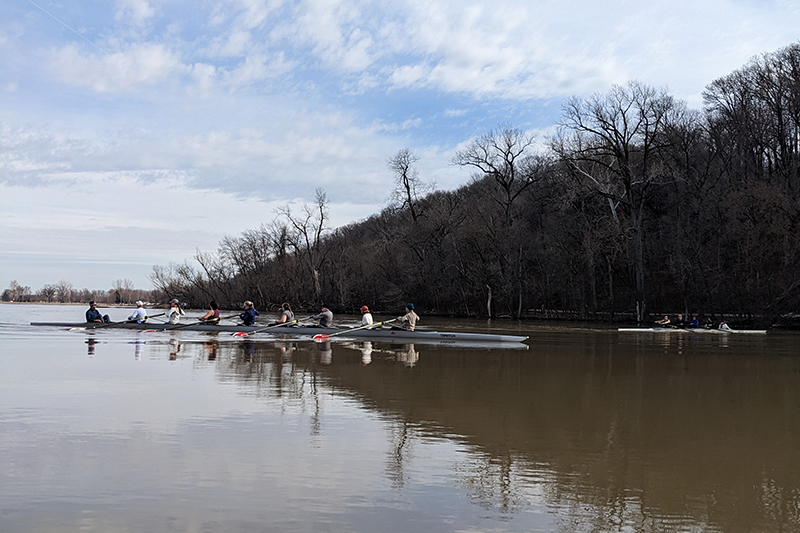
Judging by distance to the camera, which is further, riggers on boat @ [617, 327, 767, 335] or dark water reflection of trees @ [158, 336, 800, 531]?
riggers on boat @ [617, 327, 767, 335]

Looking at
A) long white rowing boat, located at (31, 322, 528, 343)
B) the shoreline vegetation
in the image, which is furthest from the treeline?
long white rowing boat, located at (31, 322, 528, 343)

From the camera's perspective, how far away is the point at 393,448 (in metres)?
7.19

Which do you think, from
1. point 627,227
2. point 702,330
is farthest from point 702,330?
point 627,227

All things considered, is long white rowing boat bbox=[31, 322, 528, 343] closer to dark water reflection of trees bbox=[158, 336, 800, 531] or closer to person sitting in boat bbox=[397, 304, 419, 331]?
person sitting in boat bbox=[397, 304, 419, 331]

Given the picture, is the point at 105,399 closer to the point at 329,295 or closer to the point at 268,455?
the point at 268,455

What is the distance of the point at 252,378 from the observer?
12.5 meters

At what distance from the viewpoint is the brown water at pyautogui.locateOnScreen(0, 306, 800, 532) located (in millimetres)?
5133

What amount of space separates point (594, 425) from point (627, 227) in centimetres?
3514

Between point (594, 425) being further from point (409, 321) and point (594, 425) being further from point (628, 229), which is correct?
point (628, 229)

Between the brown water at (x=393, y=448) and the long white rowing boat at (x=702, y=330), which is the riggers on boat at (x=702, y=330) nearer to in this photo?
the long white rowing boat at (x=702, y=330)

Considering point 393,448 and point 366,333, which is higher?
point 366,333

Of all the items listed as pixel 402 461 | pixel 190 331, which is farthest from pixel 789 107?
pixel 402 461

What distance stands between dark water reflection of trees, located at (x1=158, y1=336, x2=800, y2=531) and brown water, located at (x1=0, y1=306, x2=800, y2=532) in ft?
0.12

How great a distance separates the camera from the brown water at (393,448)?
16.8 ft
